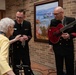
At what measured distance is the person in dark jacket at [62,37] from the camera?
286 cm

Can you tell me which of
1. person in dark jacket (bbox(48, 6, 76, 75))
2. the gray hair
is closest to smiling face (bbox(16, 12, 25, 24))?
person in dark jacket (bbox(48, 6, 76, 75))

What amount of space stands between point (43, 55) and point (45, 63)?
0.73ft

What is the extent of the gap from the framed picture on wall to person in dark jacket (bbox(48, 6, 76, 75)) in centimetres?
152

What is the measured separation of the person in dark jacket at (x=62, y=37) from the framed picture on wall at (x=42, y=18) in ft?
4.99

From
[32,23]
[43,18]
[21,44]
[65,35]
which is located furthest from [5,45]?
[32,23]

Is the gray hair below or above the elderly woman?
Answer: above

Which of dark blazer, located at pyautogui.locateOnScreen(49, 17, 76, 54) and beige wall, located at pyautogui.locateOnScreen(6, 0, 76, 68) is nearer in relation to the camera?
dark blazer, located at pyautogui.locateOnScreen(49, 17, 76, 54)

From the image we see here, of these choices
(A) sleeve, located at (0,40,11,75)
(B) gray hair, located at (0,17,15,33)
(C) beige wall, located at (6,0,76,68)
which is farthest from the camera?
(C) beige wall, located at (6,0,76,68)

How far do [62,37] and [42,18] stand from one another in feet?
6.94

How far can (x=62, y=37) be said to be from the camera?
294 cm

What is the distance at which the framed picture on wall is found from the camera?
4668mm

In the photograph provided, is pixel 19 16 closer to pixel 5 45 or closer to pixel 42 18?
pixel 5 45

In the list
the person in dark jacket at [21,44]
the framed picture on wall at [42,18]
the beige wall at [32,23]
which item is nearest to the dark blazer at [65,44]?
the person in dark jacket at [21,44]

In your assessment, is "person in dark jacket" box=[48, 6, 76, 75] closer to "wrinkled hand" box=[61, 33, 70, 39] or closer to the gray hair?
"wrinkled hand" box=[61, 33, 70, 39]
